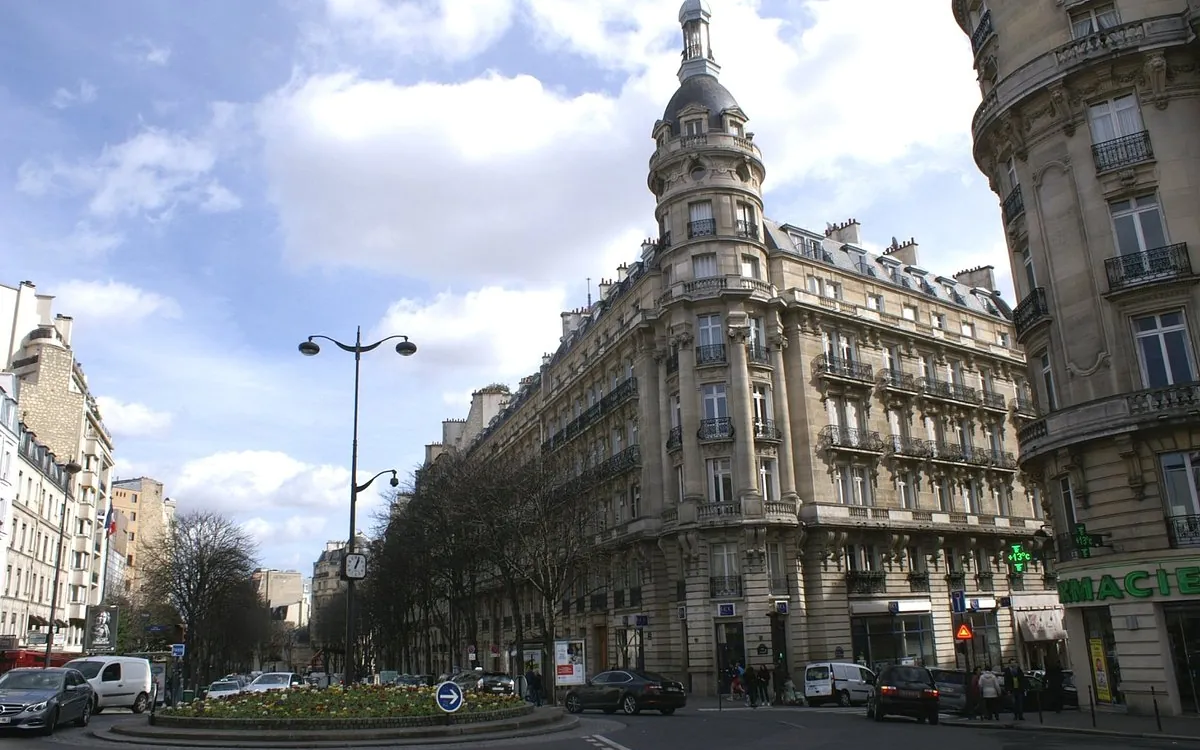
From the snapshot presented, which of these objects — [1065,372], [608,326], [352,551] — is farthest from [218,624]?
[1065,372]

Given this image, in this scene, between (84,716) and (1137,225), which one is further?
(1137,225)

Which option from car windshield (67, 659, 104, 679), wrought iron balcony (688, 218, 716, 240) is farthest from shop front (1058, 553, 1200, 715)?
car windshield (67, 659, 104, 679)

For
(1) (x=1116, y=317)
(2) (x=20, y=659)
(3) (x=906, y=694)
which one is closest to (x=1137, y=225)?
(1) (x=1116, y=317)

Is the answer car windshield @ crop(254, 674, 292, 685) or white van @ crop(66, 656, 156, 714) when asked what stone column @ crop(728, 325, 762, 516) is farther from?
white van @ crop(66, 656, 156, 714)

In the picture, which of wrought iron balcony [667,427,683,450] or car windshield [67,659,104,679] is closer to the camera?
car windshield [67,659,104,679]

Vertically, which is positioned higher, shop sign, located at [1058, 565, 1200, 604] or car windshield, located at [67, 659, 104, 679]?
shop sign, located at [1058, 565, 1200, 604]

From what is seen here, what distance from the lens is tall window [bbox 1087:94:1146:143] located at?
24672 millimetres

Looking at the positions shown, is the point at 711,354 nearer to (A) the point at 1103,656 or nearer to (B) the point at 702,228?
(B) the point at 702,228

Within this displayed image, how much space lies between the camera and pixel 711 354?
42000 millimetres

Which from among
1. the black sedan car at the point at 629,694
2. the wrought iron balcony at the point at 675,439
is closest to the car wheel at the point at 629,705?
the black sedan car at the point at 629,694

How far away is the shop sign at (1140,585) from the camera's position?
2134cm

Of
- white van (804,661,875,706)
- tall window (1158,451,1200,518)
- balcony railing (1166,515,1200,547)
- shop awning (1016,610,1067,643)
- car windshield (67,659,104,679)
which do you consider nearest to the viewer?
balcony railing (1166,515,1200,547)

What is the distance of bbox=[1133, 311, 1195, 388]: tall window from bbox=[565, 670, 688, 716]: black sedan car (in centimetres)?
1594

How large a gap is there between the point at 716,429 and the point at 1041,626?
22460mm
